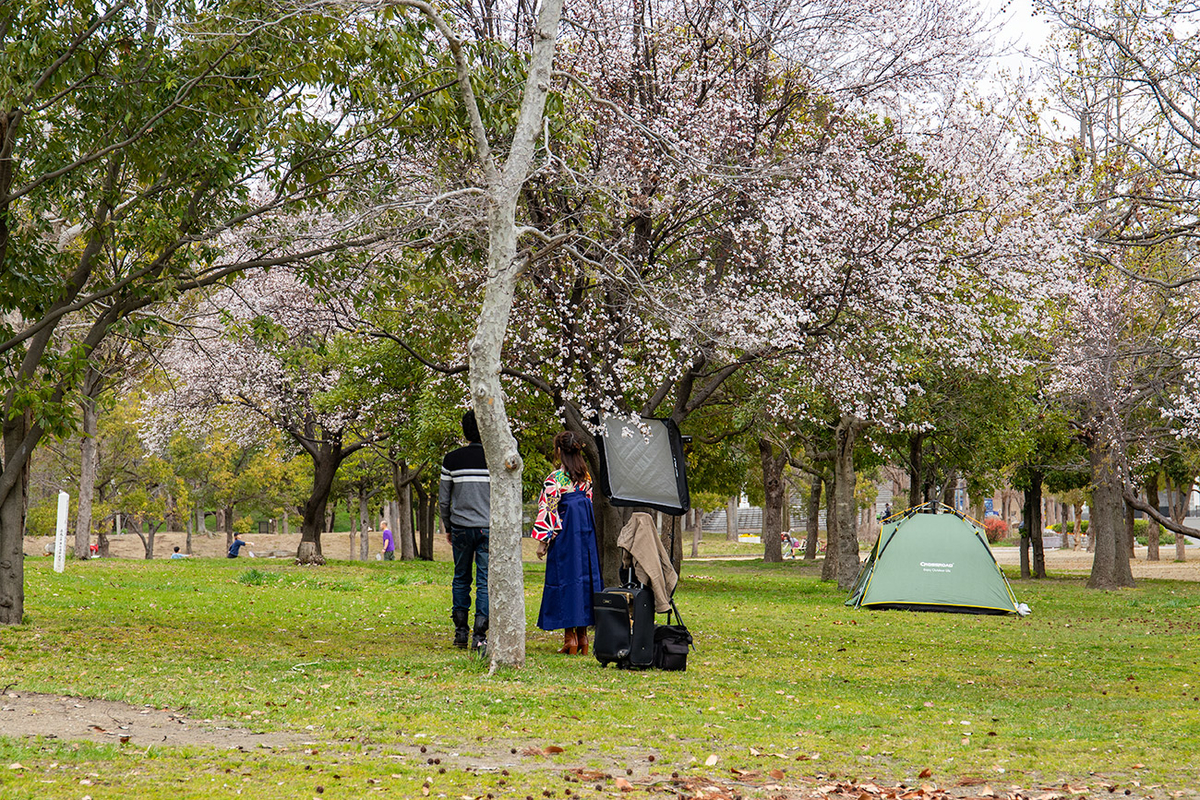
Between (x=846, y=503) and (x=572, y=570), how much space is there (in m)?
12.1

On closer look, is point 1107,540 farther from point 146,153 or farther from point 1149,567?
point 146,153

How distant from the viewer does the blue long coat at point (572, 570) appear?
9094 millimetres

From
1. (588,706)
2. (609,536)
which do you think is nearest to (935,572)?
(609,536)

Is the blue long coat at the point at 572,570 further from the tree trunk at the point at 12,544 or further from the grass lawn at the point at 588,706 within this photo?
the tree trunk at the point at 12,544

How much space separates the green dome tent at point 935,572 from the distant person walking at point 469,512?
9271mm

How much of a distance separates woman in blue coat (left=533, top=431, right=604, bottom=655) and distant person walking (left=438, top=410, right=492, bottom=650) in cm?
50

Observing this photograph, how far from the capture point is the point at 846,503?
2019cm

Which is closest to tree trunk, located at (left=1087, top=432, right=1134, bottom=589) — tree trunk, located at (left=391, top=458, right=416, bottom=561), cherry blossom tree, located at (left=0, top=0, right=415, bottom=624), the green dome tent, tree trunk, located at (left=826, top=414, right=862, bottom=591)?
tree trunk, located at (left=826, top=414, right=862, bottom=591)

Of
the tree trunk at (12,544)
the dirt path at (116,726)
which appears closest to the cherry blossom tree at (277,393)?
the tree trunk at (12,544)

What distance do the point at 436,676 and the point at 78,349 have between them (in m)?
4.29

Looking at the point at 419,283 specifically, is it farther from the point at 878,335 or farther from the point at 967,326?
the point at 967,326

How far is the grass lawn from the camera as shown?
189 inches

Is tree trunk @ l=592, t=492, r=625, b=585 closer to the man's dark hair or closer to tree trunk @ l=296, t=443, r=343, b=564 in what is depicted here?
the man's dark hair

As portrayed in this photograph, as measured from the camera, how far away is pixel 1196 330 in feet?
51.9
